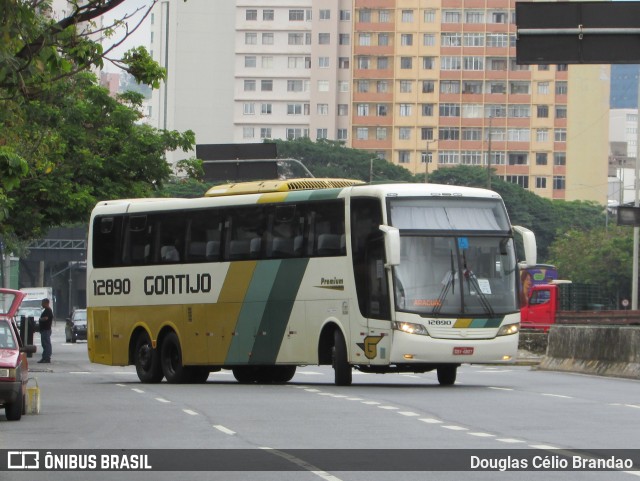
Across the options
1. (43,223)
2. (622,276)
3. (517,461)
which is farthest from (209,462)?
(622,276)

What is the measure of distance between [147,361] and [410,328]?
277 inches

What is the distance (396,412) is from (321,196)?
8515 millimetres

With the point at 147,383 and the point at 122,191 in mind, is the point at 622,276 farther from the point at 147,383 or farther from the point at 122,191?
the point at 147,383

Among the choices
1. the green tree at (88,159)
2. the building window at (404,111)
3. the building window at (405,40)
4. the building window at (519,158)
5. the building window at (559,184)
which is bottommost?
the green tree at (88,159)

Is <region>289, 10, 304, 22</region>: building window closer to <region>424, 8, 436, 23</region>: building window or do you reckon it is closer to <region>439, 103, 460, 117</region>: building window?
<region>424, 8, 436, 23</region>: building window

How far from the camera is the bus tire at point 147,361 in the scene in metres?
32.4

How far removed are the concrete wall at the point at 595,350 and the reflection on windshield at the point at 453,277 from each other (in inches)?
198

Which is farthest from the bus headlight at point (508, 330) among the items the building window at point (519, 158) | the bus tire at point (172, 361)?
the building window at point (519, 158)

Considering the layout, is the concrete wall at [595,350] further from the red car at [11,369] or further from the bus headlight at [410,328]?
the red car at [11,369]

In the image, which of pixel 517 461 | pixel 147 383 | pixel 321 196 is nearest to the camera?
Result: pixel 517 461

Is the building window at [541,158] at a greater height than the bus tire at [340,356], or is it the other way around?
the building window at [541,158]

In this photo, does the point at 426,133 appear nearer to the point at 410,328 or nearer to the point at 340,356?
the point at 340,356

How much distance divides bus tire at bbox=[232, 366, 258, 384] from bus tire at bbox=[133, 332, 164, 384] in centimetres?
145

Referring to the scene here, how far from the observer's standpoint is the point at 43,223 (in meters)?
47.3
